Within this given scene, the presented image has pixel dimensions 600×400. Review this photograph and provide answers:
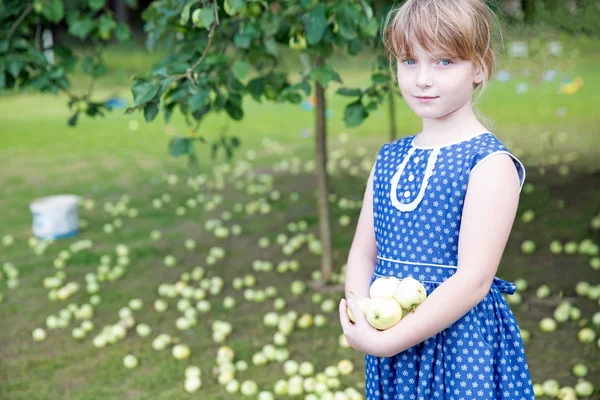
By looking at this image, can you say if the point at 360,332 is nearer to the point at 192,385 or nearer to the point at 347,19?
the point at 347,19

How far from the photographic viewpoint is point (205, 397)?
122 inches

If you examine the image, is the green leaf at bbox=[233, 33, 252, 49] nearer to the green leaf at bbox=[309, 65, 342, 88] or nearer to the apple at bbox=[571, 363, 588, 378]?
the green leaf at bbox=[309, 65, 342, 88]

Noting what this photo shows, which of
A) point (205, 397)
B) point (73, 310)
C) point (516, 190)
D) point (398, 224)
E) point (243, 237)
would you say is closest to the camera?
point (516, 190)

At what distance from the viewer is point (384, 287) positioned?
166cm

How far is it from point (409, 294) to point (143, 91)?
137cm

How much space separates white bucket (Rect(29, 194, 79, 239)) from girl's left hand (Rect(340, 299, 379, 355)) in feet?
13.9

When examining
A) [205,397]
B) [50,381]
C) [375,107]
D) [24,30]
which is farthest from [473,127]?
[24,30]

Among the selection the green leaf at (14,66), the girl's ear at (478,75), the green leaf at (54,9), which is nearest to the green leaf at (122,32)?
the green leaf at (54,9)

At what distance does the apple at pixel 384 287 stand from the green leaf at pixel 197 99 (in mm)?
1342

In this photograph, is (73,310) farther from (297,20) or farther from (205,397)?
(297,20)

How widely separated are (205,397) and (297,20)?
173cm

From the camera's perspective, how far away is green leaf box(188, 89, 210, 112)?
2756mm

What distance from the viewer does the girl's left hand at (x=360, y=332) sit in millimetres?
1630

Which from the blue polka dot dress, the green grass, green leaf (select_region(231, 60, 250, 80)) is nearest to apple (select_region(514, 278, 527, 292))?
the green grass
